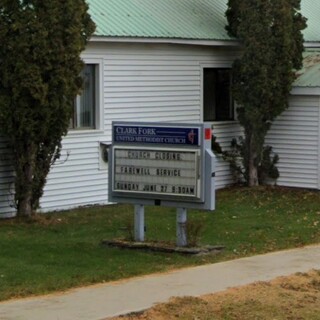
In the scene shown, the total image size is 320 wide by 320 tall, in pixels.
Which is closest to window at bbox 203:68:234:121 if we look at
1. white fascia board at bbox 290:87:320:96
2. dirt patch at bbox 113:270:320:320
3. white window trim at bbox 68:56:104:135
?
white fascia board at bbox 290:87:320:96

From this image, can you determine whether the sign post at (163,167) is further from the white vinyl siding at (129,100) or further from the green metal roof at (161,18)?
the green metal roof at (161,18)

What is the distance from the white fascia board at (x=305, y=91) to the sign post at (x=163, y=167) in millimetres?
8658

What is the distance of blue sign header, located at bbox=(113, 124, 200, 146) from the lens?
12672 mm

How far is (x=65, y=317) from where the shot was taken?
9.21 metres

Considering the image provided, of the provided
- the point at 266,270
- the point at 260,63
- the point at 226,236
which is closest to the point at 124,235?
the point at 226,236

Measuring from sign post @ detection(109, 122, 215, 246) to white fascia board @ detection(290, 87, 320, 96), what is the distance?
866cm

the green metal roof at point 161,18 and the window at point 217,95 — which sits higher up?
the green metal roof at point 161,18

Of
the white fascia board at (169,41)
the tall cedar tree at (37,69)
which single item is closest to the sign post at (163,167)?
the tall cedar tree at (37,69)

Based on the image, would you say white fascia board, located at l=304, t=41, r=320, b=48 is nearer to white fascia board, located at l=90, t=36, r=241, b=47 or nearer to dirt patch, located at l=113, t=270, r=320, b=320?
white fascia board, located at l=90, t=36, r=241, b=47

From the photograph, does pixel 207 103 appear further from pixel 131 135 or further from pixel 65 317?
pixel 65 317

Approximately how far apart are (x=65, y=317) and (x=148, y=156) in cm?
419

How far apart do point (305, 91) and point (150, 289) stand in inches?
449

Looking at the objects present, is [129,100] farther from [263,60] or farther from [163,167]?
[163,167]

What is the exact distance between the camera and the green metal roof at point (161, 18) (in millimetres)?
18797
